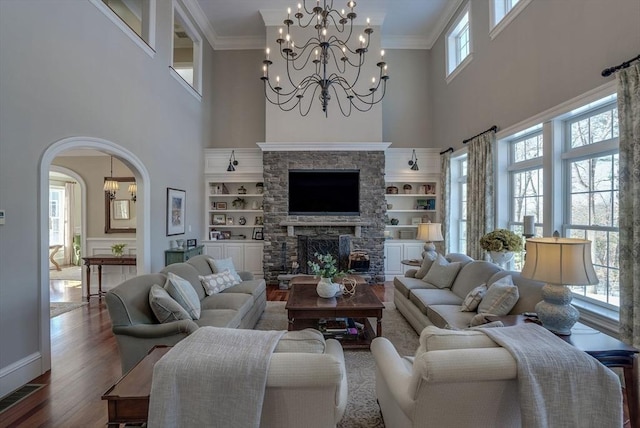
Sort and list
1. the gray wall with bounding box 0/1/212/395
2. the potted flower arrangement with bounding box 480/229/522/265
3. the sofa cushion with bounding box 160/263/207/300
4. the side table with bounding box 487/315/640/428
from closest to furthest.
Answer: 1. the side table with bounding box 487/315/640/428
2. the gray wall with bounding box 0/1/212/395
3. the sofa cushion with bounding box 160/263/207/300
4. the potted flower arrangement with bounding box 480/229/522/265

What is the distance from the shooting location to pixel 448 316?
3193 mm

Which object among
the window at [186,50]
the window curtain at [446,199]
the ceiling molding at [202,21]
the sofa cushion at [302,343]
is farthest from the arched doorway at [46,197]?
the window curtain at [446,199]

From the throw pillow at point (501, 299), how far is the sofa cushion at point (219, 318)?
242cm

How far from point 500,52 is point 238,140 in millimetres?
5507

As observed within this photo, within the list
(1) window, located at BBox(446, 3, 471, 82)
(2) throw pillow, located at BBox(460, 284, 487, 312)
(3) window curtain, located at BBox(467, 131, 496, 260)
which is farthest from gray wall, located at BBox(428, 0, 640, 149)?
(2) throw pillow, located at BBox(460, 284, 487, 312)

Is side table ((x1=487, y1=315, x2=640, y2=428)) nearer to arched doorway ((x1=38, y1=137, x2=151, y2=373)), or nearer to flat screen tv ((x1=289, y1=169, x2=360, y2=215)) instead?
arched doorway ((x1=38, y1=137, x2=151, y2=373))

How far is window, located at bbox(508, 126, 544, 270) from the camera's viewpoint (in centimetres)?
426

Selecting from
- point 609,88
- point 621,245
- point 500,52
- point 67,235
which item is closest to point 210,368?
point 621,245

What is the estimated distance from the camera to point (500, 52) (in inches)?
185

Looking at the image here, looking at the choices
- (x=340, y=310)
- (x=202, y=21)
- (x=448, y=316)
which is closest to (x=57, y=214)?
(x=202, y=21)

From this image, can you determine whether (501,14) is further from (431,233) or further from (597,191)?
(431,233)

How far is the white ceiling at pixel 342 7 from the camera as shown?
6.41 meters

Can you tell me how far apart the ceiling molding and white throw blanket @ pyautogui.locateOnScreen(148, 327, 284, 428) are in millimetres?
6833

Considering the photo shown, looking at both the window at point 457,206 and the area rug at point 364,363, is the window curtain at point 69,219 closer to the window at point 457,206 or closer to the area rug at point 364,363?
the area rug at point 364,363
